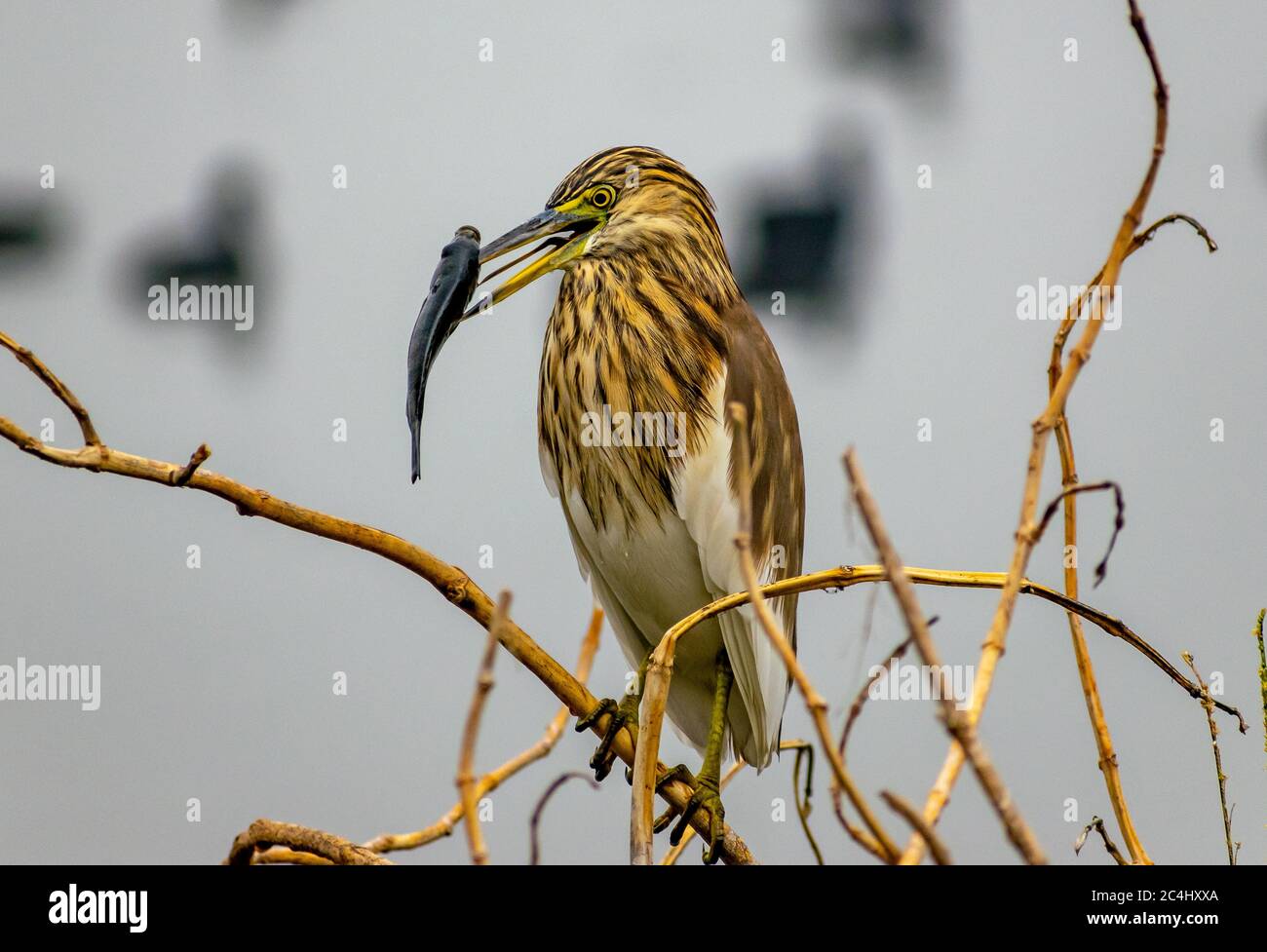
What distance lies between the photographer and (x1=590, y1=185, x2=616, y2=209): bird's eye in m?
1.60

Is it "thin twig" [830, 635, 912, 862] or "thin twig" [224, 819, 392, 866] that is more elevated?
"thin twig" [830, 635, 912, 862]

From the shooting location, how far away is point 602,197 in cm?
161

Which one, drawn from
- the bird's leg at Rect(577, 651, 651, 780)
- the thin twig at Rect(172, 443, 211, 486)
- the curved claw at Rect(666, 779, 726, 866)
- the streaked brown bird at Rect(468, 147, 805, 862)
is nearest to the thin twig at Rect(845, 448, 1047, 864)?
the thin twig at Rect(172, 443, 211, 486)

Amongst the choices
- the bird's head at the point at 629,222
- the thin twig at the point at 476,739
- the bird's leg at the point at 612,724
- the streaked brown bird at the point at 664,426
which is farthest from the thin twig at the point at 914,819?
the bird's head at the point at 629,222

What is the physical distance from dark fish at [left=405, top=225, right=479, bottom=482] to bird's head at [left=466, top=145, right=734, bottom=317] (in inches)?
12.6

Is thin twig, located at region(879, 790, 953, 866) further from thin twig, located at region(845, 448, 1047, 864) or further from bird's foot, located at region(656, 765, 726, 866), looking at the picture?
bird's foot, located at region(656, 765, 726, 866)

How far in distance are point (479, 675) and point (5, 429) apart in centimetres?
42

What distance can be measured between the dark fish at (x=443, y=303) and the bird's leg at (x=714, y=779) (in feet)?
1.55

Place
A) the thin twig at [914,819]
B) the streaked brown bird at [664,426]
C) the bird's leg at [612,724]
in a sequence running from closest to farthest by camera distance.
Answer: the thin twig at [914,819]
the bird's leg at [612,724]
the streaked brown bird at [664,426]

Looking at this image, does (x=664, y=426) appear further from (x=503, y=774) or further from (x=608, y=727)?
(x=503, y=774)

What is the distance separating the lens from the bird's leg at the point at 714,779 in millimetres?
1188
